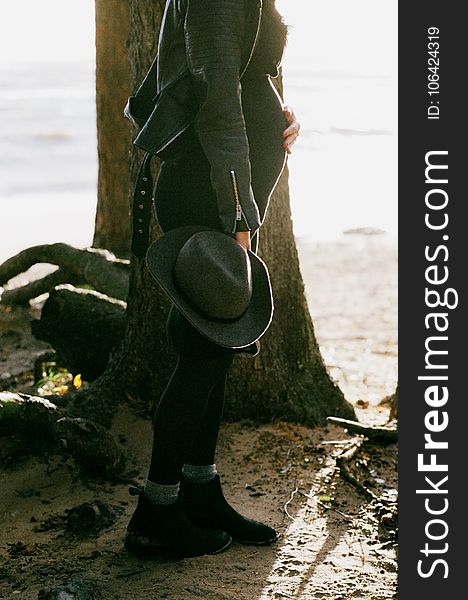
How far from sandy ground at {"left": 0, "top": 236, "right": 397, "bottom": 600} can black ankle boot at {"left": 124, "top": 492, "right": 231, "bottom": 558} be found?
0.05 metres

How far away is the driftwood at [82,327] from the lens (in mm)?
4871

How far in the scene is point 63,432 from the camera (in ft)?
12.6

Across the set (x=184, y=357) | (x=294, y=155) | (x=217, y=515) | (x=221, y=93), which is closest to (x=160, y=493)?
(x=217, y=515)

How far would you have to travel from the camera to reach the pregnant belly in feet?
10.1

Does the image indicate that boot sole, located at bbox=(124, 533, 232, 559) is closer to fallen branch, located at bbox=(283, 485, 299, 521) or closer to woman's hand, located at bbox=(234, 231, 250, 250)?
fallen branch, located at bbox=(283, 485, 299, 521)

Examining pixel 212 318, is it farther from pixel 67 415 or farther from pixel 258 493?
pixel 67 415

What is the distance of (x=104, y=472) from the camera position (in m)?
3.88

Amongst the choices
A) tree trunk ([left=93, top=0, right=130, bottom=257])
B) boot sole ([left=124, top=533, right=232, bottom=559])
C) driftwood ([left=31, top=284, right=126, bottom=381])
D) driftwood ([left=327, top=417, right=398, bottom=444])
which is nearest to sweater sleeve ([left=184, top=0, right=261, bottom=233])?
boot sole ([left=124, top=533, right=232, bottom=559])

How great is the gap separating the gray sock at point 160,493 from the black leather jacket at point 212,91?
915mm

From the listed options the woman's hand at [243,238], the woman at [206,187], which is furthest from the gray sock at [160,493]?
the woman's hand at [243,238]

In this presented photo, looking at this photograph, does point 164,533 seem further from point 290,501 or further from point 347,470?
point 347,470

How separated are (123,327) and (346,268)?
17.3ft

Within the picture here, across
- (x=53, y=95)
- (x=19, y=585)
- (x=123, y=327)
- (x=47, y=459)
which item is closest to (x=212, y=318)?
(x=19, y=585)

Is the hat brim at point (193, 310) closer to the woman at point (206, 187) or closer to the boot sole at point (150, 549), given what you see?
the woman at point (206, 187)
